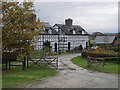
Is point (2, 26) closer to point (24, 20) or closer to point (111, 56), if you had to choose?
point (24, 20)

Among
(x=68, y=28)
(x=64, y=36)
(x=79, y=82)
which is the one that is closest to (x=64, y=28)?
(x=68, y=28)

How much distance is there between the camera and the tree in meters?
14.8

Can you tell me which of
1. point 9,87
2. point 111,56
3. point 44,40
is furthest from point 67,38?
point 9,87

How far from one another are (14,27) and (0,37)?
4.59 ft

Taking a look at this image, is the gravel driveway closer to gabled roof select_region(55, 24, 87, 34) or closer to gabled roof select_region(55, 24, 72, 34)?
gabled roof select_region(55, 24, 72, 34)

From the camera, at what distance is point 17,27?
50.7 ft

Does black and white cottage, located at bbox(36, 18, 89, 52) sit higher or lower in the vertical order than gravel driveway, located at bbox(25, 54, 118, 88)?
higher

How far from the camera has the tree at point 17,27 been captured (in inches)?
582

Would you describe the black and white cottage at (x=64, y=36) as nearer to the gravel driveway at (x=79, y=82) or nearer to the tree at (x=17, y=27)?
the tree at (x=17, y=27)

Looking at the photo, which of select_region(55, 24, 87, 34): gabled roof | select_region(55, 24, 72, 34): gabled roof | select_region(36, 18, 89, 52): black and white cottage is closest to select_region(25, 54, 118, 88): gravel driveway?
select_region(36, 18, 89, 52): black and white cottage

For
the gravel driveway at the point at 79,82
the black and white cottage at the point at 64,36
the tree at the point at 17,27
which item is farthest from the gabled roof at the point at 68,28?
the gravel driveway at the point at 79,82

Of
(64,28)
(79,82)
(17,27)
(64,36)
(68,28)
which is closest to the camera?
(79,82)

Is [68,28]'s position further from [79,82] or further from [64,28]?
[79,82]

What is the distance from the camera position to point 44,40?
146ft
